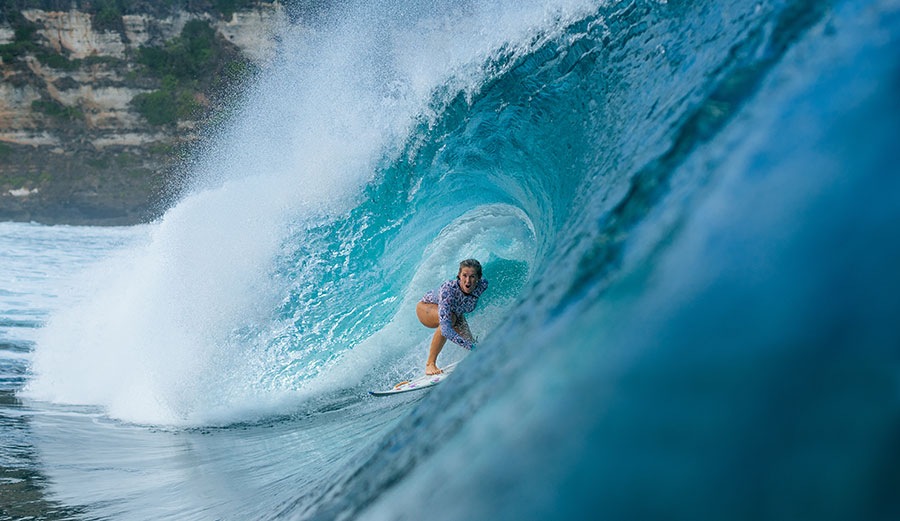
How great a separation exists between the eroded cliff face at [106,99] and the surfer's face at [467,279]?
82.9ft

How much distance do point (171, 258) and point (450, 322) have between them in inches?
109

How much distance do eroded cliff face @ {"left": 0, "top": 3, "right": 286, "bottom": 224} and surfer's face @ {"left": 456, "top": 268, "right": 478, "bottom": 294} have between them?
82.9 feet

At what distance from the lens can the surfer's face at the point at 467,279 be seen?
3420mm

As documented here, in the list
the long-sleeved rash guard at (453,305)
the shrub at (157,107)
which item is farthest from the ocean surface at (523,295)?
the shrub at (157,107)

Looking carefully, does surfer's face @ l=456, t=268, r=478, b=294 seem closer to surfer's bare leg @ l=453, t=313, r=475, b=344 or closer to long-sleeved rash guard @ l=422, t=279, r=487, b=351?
long-sleeved rash guard @ l=422, t=279, r=487, b=351

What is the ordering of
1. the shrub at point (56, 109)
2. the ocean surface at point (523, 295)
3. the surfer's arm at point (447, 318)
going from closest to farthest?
1. the ocean surface at point (523, 295)
2. the surfer's arm at point (447, 318)
3. the shrub at point (56, 109)

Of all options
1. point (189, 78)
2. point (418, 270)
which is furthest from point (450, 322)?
point (189, 78)

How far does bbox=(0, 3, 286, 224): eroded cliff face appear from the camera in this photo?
1003 inches

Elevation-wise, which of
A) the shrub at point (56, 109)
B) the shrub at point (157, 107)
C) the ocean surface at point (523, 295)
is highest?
the shrub at point (56, 109)

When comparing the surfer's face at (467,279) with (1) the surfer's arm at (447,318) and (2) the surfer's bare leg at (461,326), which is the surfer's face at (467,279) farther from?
(2) the surfer's bare leg at (461,326)

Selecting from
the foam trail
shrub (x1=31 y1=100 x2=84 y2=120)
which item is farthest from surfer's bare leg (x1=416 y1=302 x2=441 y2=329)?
shrub (x1=31 y1=100 x2=84 y2=120)

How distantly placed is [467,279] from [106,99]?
2847 cm

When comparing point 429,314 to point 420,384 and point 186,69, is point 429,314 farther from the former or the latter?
point 186,69

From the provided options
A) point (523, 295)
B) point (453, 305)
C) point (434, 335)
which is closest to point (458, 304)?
point (453, 305)
